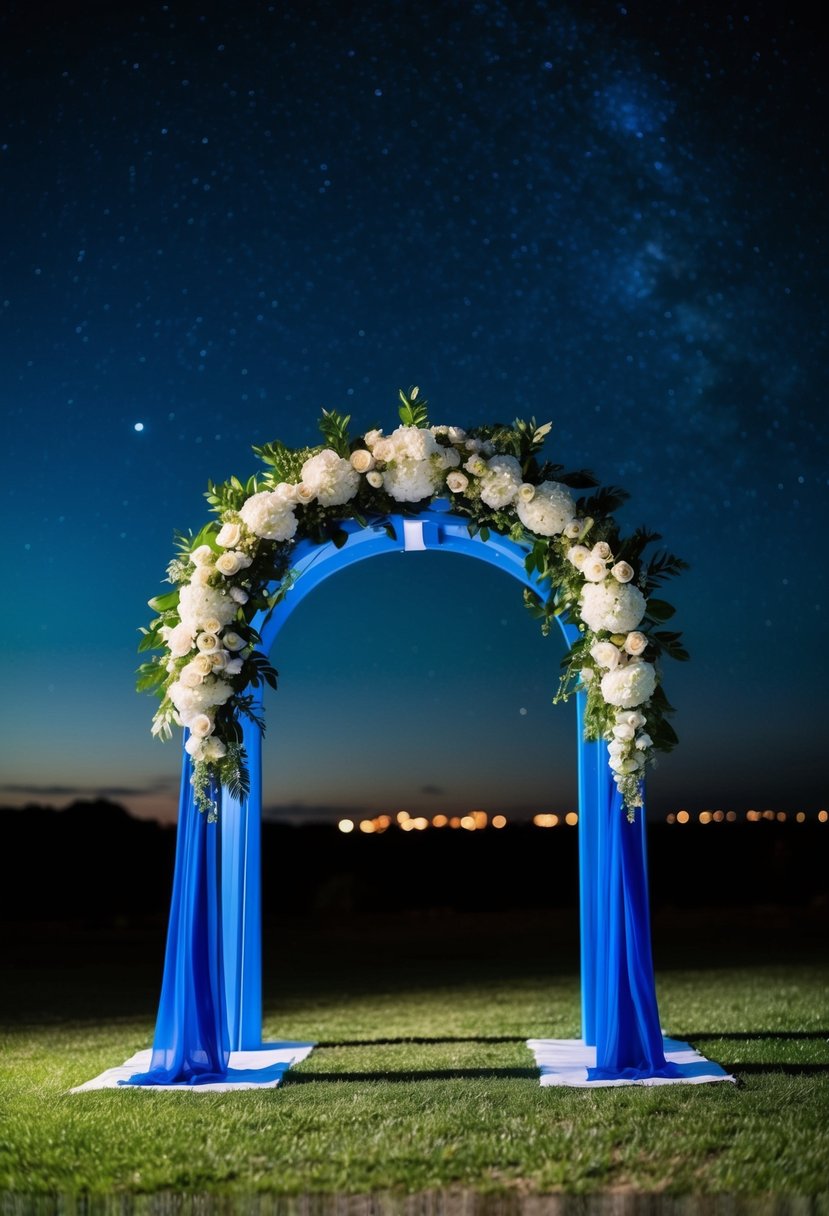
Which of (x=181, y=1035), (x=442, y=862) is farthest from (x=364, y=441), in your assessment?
(x=442, y=862)

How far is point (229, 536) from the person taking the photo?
7223 millimetres

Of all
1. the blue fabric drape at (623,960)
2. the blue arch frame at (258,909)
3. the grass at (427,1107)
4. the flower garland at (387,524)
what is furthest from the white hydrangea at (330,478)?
the grass at (427,1107)

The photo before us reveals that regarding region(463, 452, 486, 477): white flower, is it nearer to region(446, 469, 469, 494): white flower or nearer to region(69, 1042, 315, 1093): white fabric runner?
region(446, 469, 469, 494): white flower

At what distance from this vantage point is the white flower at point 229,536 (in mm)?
7223

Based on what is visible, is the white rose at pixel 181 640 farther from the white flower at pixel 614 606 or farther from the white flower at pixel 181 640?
the white flower at pixel 614 606

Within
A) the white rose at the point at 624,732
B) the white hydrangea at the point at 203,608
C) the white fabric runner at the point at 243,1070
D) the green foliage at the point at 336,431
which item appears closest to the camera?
the white fabric runner at the point at 243,1070

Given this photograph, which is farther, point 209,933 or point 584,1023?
point 584,1023

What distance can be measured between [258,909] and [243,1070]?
1.17m

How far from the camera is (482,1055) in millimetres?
8133

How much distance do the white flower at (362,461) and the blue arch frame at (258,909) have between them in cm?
40

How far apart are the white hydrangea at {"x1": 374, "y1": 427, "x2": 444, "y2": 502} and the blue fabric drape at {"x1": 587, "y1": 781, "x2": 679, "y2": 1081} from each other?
6.98 ft

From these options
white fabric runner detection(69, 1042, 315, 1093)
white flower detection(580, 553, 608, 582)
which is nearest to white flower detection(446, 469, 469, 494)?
white flower detection(580, 553, 608, 582)

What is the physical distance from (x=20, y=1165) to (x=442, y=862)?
21200 millimetres

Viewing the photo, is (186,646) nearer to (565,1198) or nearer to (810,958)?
(565,1198)
